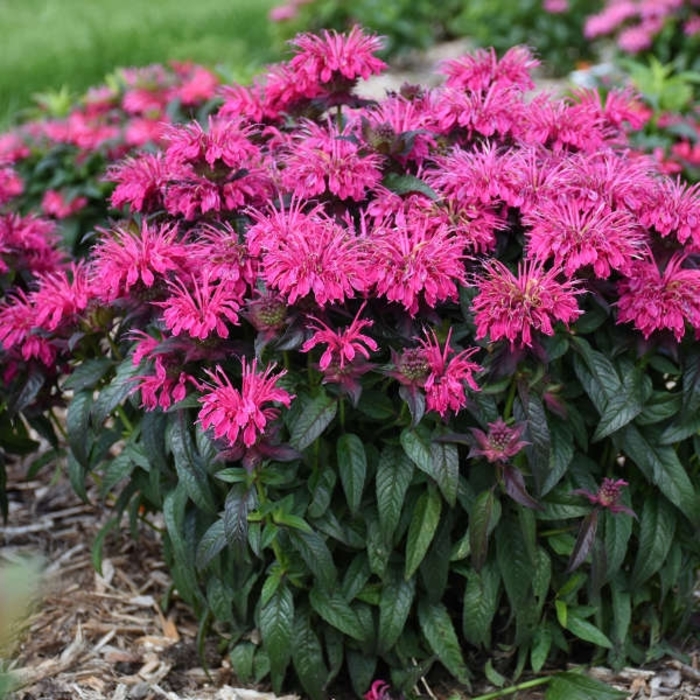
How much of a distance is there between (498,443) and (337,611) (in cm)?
55

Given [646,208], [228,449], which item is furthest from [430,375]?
[646,208]

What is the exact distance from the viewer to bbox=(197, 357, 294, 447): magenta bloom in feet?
6.19

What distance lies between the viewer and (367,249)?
2.00m

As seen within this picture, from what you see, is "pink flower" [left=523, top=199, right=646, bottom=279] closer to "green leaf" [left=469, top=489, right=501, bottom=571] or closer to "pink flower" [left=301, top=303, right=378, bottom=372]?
"pink flower" [left=301, top=303, right=378, bottom=372]

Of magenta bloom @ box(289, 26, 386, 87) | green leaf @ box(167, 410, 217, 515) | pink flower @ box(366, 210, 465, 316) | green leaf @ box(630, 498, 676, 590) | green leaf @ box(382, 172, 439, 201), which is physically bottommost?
green leaf @ box(630, 498, 676, 590)

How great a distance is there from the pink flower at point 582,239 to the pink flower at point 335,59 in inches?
23.0

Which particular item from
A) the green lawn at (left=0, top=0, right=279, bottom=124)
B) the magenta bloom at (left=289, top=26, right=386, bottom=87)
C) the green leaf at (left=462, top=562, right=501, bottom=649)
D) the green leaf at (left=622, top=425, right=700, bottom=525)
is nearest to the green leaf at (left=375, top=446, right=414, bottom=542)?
the green leaf at (left=462, top=562, right=501, bottom=649)

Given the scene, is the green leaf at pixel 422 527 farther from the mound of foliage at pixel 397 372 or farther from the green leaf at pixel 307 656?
the green leaf at pixel 307 656

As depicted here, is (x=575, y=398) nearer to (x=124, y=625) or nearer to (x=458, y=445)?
(x=458, y=445)

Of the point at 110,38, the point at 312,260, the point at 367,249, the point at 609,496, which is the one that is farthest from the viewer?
the point at 110,38

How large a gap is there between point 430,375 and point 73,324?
0.95 meters

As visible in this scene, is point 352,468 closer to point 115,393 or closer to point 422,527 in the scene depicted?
point 422,527

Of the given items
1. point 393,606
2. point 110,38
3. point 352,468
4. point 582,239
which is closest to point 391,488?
point 352,468

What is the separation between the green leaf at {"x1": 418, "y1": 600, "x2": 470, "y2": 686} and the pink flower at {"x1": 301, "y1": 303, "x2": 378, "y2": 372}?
682mm
